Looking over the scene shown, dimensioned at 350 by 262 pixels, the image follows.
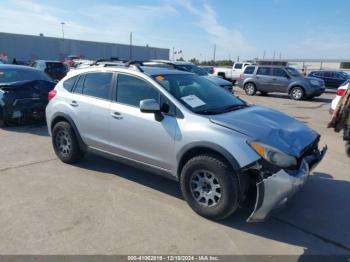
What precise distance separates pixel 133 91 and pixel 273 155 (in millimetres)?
2173

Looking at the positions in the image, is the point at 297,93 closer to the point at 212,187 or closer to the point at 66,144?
the point at 66,144

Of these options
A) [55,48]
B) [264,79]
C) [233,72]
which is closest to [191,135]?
[264,79]

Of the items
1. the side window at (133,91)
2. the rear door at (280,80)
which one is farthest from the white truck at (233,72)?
the side window at (133,91)

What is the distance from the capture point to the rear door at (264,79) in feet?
60.5

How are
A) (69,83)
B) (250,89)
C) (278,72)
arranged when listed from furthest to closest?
(250,89) < (278,72) < (69,83)

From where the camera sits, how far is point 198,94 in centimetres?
472

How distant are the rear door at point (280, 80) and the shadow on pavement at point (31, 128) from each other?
41.9ft

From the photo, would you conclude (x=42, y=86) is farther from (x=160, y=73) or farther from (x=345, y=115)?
(x=345, y=115)

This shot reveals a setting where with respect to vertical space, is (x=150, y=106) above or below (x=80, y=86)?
below

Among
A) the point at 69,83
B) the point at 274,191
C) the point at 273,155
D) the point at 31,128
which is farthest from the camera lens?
the point at 31,128

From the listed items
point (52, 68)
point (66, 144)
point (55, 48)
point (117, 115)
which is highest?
point (55, 48)

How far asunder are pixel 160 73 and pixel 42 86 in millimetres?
5299

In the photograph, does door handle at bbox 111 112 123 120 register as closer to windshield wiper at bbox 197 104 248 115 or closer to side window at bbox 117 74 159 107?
side window at bbox 117 74 159 107

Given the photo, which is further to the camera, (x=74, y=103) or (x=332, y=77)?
(x=332, y=77)
